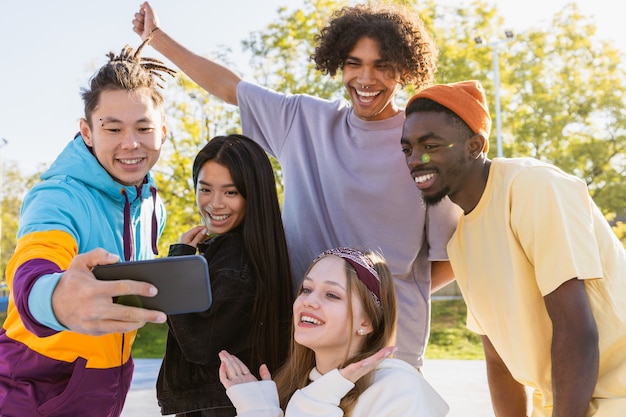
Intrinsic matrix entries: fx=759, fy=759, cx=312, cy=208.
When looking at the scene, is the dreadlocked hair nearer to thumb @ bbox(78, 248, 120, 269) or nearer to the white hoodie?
thumb @ bbox(78, 248, 120, 269)

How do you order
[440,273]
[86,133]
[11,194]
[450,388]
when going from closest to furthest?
[86,133]
[440,273]
[450,388]
[11,194]

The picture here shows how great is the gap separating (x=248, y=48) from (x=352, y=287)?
14463 millimetres

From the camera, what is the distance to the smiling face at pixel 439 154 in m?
2.56

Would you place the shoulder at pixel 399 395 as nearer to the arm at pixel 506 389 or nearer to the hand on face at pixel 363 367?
the hand on face at pixel 363 367

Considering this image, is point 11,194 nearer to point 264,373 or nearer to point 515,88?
point 515,88

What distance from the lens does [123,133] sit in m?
2.43

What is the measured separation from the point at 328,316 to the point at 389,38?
1131mm

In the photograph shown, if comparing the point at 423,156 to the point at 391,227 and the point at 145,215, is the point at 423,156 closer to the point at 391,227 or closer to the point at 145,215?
the point at 391,227

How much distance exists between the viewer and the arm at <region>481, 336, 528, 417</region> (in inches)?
116

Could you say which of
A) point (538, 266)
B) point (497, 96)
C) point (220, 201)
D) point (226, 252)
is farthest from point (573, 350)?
point (497, 96)

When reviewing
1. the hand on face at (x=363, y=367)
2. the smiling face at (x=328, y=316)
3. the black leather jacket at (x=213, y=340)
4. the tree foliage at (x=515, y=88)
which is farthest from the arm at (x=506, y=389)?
the tree foliage at (x=515, y=88)

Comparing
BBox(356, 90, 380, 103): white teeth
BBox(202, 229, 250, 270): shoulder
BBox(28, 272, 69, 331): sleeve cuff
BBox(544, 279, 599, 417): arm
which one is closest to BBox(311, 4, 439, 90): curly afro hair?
BBox(356, 90, 380, 103): white teeth

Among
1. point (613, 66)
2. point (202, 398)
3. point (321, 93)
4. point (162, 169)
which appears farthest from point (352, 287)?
point (613, 66)

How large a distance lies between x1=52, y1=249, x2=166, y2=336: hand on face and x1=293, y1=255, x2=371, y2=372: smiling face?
1.03 m
